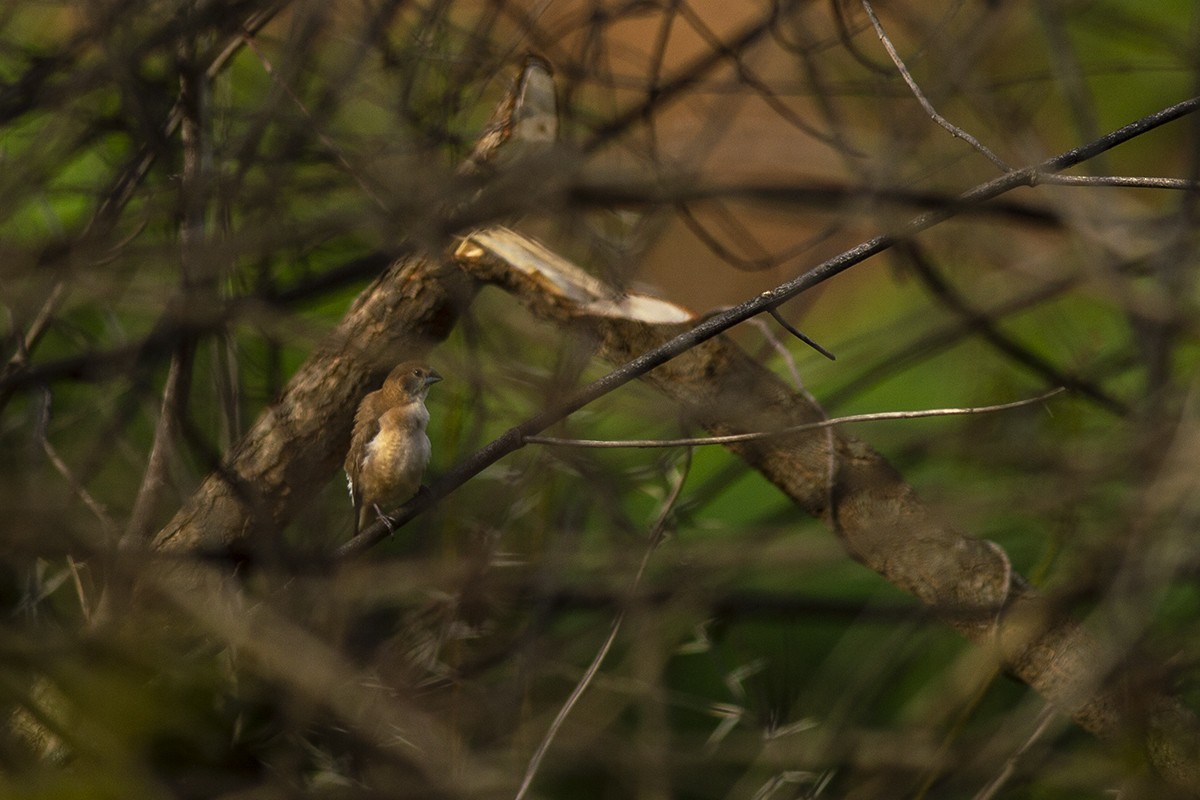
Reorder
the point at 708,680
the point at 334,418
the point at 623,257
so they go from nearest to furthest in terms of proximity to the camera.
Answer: the point at 334,418 < the point at 623,257 < the point at 708,680

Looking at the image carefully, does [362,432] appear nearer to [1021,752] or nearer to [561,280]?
[561,280]

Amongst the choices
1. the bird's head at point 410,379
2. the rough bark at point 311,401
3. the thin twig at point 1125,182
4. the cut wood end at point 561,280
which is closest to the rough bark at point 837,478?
the cut wood end at point 561,280

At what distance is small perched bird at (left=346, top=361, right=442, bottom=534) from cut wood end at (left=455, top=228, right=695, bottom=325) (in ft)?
0.81

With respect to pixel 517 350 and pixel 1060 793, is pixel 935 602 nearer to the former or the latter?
pixel 1060 793

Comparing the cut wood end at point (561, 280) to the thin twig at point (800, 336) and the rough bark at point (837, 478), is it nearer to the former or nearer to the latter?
the rough bark at point (837, 478)

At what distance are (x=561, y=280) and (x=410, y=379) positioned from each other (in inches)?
15.4

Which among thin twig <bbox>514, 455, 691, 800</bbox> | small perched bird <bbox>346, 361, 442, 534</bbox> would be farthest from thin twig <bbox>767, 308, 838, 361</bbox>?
small perched bird <bbox>346, 361, 442, 534</bbox>

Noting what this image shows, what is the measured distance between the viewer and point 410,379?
2.41 meters

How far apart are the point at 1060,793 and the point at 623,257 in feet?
5.56

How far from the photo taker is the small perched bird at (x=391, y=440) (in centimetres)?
235

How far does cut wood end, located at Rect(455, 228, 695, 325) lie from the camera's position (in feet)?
7.29

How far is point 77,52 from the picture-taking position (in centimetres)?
258

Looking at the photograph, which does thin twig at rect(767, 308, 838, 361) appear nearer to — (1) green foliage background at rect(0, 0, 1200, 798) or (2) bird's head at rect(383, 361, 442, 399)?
(1) green foliage background at rect(0, 0, 1200, 798)

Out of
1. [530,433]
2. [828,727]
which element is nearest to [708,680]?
[828,727]
